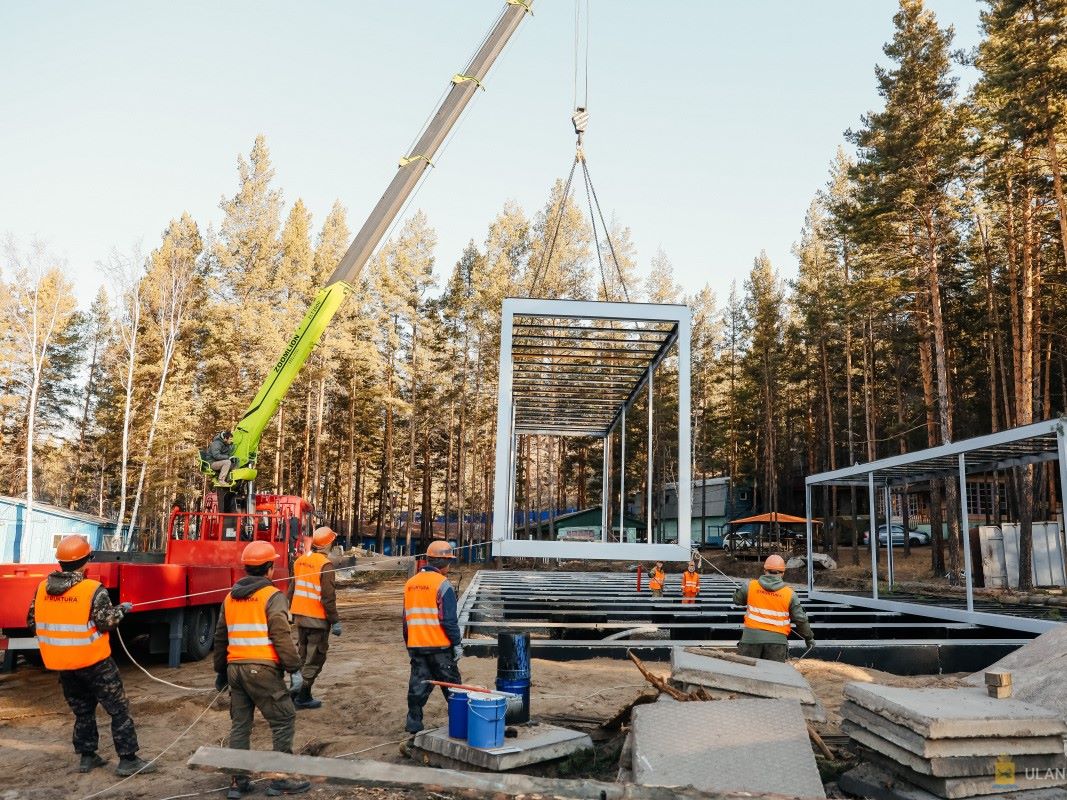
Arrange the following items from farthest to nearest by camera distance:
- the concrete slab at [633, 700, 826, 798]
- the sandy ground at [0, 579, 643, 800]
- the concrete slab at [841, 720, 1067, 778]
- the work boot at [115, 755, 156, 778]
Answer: the work boot at [115, 755, 156, 778] → the sandy ground at [0, 579, 643, 800] → the concrete slab at [633, 700, 826, 798] → the concrete slab at [841, 720, 1067, 778]

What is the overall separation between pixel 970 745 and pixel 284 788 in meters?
4.59

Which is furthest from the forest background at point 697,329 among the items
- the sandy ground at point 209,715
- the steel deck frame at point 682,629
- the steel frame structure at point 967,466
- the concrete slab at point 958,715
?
the concrete slab at point 958,715

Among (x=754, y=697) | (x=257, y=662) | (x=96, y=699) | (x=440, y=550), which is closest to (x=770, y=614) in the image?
(x=754, y=697)

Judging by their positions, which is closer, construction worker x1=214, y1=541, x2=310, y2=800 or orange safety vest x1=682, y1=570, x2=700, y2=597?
construction worker x1=214, y1=541, x2=310, y2=800

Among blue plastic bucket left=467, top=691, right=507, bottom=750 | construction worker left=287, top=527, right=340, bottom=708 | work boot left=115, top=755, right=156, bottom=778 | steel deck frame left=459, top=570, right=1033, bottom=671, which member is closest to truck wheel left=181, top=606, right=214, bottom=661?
construction worker left=287, top=527, right=340, bottom=708

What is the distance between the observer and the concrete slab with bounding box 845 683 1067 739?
14.8 feet

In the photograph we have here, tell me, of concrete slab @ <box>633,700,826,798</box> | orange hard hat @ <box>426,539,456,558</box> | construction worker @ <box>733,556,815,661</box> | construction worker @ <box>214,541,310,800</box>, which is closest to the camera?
concrete slab @ <box>633,700,826,798</box>

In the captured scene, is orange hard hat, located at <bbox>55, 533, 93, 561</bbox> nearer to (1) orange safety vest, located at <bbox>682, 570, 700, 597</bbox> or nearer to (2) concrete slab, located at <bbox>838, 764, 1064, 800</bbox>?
(2) concrete slab, located at <bbox>838, 764, 1064, 800</bbox>

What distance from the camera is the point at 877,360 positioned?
123 ft

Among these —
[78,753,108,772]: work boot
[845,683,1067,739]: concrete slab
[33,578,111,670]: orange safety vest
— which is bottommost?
[78,753,108,772]: work boot

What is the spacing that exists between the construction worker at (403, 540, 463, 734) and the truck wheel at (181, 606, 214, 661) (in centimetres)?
556

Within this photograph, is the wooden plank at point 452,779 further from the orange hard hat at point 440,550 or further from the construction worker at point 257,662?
the orange hard hat at point 440,550

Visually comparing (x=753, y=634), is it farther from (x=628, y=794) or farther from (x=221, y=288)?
(x=221, y=288)

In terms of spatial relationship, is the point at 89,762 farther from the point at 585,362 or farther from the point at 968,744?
the point at 585,362
